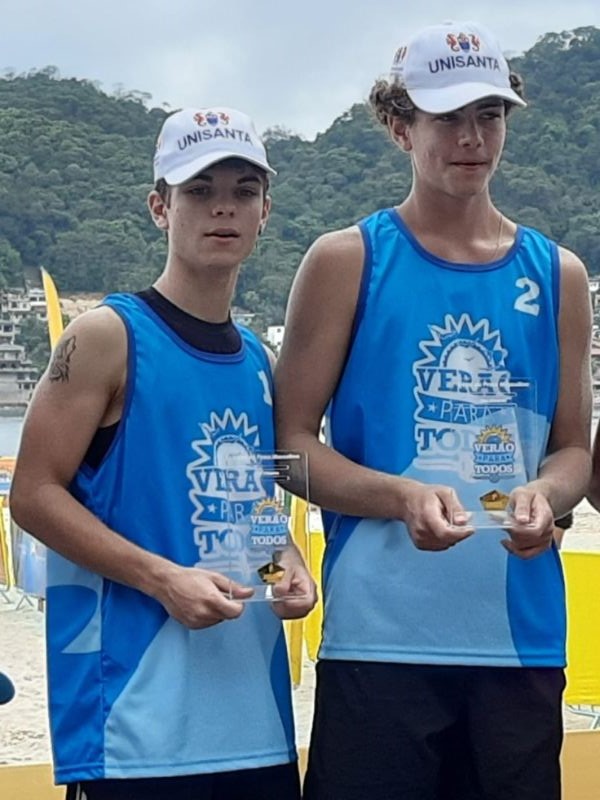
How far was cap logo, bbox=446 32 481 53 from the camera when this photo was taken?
1334mm

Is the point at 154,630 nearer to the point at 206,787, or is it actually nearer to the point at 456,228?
the point at 206,787

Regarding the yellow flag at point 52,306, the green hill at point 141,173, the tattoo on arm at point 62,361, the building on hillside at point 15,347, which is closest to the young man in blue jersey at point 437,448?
the tattoo on arm at point 62,361

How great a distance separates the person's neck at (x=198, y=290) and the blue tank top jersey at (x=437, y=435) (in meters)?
0.15

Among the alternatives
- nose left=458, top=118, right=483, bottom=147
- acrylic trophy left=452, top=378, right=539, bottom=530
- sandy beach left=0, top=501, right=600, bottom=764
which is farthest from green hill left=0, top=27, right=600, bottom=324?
sandy beach left=0, top=501, right=600, bottom=764

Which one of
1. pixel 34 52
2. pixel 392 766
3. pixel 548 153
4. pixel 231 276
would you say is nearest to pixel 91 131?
pixel 34 52

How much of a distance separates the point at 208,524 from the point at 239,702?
183 millimetres

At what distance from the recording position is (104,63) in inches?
113

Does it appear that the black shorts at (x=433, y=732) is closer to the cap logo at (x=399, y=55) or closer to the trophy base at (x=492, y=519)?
the trophy base at (x=492, y=519)

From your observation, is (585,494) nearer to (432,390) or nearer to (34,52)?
(432,390)

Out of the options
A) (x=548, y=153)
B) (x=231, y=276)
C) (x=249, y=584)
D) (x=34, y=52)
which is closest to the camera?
(x=249, y=584)

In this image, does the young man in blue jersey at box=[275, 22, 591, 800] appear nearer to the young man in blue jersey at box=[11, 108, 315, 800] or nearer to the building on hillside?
the young man in blue jersey at box=[11, 108, 315, 800]

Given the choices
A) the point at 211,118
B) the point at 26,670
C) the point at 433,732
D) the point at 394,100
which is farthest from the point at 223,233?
the point at 26,670

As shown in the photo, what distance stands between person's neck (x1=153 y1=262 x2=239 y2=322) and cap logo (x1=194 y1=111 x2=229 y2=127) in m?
0.16

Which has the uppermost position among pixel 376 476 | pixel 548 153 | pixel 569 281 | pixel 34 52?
pixel 34 52
